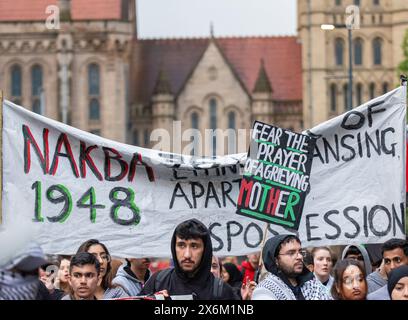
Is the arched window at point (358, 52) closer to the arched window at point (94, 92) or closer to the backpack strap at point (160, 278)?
the arched window at point (94, 92)

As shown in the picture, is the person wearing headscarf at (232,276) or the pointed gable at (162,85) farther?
the pointed gable at (162,85)

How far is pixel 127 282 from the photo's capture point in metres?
10.5

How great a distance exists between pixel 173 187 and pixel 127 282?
0.72m

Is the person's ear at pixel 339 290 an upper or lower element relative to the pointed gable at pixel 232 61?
lower

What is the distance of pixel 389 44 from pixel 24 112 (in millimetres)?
67915

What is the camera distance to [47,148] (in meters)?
10.2

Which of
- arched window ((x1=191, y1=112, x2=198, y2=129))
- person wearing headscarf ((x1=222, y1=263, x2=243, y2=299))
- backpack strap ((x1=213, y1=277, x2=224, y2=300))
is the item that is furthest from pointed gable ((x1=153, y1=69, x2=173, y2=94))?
backpack strap ((x1=213, y1=277, x2=224, y2=300))

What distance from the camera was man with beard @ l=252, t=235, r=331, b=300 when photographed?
325 inches

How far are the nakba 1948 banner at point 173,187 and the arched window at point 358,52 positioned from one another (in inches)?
2625

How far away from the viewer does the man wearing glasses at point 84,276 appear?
28.3 feet

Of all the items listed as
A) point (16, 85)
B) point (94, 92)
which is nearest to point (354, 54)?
point (94, 92)

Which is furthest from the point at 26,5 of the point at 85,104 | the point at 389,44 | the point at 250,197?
the point at 250,197

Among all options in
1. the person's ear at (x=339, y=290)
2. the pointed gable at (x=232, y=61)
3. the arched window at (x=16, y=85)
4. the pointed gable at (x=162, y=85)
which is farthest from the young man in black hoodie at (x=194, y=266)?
the pointed gable at (x=232, y=61)

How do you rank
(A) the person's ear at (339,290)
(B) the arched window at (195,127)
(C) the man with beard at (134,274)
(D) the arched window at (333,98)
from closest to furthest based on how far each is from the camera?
(A) the person's ear at (339,290), (C) the man with beard at (134,274), (B) the arched window at (195,127), (D) the arched window at (333,98)
